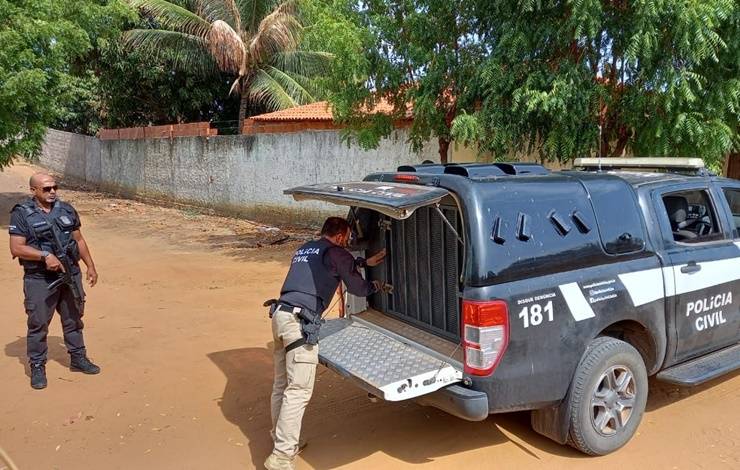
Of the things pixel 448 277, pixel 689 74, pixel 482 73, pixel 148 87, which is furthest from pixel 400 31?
pixel 148 87

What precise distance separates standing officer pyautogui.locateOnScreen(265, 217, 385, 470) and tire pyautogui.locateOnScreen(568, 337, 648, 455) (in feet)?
4.48

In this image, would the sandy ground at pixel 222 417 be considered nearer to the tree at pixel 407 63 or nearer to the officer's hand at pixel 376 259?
the officer's hand at pixel 376 259

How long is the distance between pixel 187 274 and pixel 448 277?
6.56 m

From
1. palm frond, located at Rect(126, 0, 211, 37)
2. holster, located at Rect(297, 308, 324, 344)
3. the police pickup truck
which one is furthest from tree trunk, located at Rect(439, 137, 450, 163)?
palm frond, located at Rect(126, 0, 211, 37)

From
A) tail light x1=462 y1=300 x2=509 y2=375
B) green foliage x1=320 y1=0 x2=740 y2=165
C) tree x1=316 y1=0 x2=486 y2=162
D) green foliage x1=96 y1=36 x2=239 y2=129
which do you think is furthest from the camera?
A: green foliage x1=96 y1=36 x2=239 y2=129

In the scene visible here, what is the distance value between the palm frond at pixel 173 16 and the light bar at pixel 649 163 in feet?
51.9

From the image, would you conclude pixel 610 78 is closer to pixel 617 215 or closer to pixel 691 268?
pixel 691 268

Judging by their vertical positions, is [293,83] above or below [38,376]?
above

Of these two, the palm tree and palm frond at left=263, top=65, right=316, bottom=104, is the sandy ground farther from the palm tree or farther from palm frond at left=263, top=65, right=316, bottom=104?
palm frond at left=263, top=65, right=316, bottom=104

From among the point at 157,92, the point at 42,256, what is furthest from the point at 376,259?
the point at 157,92

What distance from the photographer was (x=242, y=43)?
17906 millimetres

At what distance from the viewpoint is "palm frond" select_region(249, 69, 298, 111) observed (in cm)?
1855

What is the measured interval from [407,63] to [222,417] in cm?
A: 575

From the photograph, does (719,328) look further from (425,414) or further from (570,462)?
(425,414)
